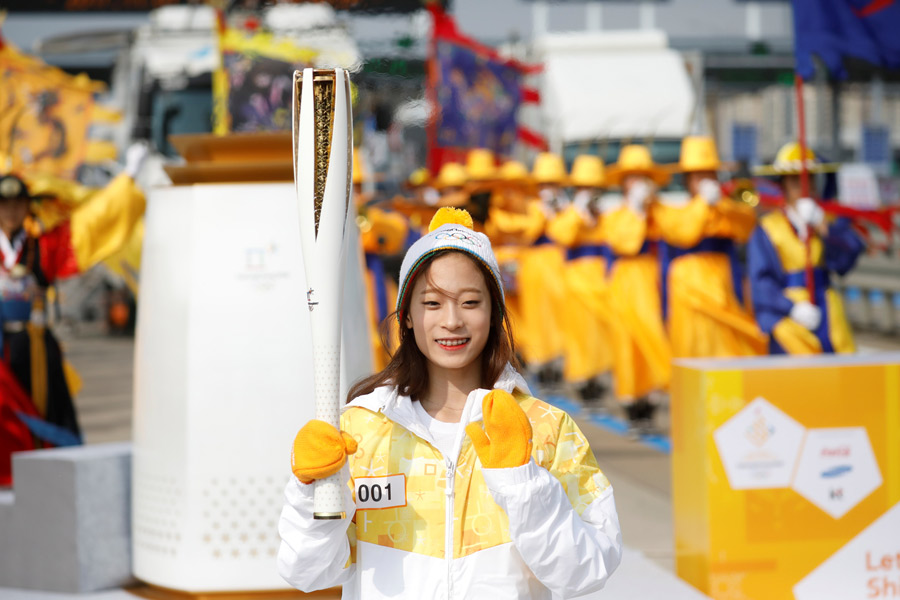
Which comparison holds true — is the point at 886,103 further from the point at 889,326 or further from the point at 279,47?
the point at 279,47

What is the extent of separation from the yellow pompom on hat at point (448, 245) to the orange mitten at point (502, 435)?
0.31 m

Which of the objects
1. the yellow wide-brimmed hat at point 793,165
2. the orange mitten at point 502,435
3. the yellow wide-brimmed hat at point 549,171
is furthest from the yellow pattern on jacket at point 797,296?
the yellow wide-brimmed hat at point 549,171

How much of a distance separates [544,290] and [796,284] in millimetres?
4990

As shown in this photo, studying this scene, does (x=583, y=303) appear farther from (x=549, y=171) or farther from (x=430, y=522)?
(x=430, y=522)

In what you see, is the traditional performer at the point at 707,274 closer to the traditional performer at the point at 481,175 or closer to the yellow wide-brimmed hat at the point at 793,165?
the yellow wide-brimmed hat at the point at 793,165

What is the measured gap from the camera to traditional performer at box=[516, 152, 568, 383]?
1173cm

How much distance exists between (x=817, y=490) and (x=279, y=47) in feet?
23.0

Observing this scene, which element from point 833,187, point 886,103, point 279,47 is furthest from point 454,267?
point 886,103

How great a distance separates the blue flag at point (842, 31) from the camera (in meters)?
6.36

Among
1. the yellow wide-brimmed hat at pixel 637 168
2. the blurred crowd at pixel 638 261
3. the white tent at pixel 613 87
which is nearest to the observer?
the blurred crowd at pixel 638 261

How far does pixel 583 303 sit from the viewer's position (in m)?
10.5

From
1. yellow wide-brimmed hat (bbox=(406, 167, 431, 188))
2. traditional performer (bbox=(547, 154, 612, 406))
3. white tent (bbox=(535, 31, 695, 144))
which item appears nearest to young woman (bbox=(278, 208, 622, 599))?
traditional performer (bbox=(547, 154, 612, 406))

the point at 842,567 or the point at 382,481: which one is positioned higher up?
the point at 382,481

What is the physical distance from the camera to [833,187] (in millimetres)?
7684
